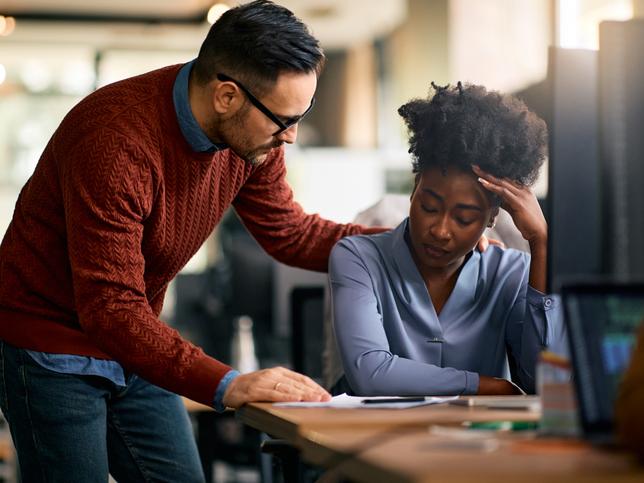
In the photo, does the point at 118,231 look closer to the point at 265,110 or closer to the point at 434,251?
the point at 265,110

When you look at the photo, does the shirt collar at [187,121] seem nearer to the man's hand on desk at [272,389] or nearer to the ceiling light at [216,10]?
the man's hand on desk at [272,389]

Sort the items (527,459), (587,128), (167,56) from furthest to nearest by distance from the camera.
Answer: (167,56) → (587,128) → (527,459)

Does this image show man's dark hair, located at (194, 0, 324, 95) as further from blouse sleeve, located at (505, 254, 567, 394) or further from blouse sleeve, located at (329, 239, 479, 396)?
blouse sleeve, located at (505, 254, 567, 394)

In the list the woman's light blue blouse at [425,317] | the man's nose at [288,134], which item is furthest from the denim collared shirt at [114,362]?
the woman's light blue blouse at [425,317]

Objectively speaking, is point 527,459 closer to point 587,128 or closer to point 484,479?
point 484,479

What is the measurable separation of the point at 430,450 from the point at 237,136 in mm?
959

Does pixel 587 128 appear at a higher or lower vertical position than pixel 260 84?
lower

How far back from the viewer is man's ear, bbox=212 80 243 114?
70.8 inches

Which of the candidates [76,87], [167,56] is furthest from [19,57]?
[167,56]

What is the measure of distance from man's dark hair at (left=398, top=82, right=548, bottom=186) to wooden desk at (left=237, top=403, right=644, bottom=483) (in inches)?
Answer: 22.0

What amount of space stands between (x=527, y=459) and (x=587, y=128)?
0.57 meters

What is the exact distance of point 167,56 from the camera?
8.27 metres

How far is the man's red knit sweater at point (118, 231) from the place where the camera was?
160 centimetres

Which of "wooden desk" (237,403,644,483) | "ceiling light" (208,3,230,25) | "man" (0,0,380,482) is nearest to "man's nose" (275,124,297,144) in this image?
"man" (0,0,380,482)
